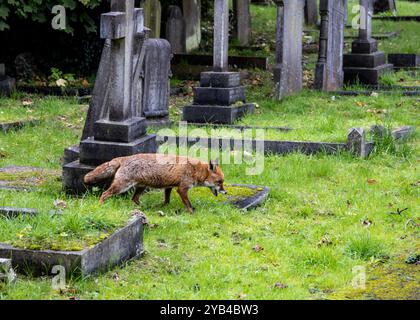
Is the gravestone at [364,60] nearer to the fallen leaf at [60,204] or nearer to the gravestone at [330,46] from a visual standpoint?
the gravestone at [330,46]

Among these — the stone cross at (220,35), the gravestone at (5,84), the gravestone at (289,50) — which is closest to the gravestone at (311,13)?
the gravestone at (289,50)

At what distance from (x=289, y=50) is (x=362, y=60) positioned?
7.83 ft

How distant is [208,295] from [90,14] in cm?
1252

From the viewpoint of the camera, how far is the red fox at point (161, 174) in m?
8.41

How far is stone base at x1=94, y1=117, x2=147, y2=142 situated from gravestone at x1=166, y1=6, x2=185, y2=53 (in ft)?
35.7

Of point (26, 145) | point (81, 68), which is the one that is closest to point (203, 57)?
point (81, 68)

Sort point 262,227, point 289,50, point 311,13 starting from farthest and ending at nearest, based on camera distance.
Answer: point 311,13 < point 289,50 < point 262,227

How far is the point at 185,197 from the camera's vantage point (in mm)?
8469

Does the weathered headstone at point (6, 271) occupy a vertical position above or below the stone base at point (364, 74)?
below

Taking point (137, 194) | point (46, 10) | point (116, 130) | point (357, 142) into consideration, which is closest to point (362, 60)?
point (46, 10)

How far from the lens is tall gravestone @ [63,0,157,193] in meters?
9.05

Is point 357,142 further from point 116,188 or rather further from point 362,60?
point 362,60

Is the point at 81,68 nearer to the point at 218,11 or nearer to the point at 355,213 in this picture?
the point at 218,11

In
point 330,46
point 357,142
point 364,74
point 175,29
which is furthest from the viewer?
point 175,29
